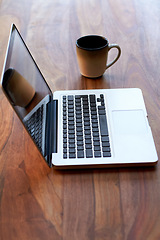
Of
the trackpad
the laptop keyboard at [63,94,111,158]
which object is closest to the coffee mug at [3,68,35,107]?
the laptop keyboard at [63,94,111,158]

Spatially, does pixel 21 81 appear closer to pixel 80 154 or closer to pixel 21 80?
pixel 21 80

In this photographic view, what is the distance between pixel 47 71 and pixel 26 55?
0.19 metres

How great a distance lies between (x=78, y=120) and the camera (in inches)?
23.4

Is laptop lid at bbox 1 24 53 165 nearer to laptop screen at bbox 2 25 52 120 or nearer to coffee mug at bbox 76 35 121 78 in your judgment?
laptop screen at bbox 2 25 52 120

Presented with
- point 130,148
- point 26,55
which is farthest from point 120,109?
point 26,55

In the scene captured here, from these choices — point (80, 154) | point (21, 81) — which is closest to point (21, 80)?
point (21, 81)

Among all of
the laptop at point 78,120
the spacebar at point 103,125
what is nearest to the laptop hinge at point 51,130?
the laptop at point 78,120

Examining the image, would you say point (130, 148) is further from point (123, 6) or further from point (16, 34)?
point (123, 6)

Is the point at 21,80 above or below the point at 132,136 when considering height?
above

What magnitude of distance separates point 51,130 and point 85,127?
86 mm

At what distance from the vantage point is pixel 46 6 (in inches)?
39.1

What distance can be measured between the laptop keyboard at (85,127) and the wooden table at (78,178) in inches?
1.9

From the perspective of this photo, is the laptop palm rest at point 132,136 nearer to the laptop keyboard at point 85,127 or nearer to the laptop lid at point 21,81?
the laptop keyboard at point 85,127

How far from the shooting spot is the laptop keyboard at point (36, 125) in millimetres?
475
